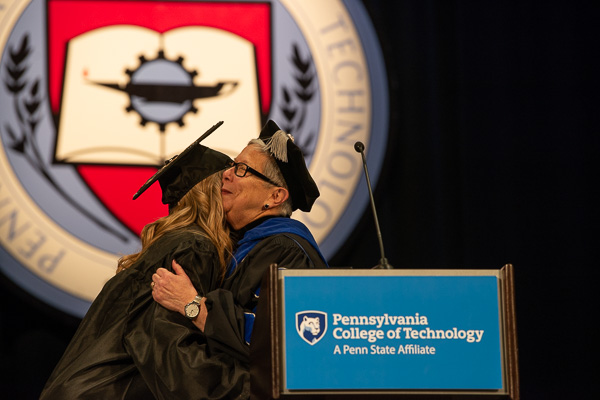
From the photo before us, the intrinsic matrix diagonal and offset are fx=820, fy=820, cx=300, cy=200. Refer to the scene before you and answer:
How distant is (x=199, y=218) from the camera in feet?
9.17

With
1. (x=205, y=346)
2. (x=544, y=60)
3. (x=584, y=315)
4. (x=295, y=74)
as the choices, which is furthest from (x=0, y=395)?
(x=544, y=60)

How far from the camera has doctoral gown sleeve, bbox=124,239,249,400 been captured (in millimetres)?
2291

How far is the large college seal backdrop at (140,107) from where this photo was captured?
3836 mm

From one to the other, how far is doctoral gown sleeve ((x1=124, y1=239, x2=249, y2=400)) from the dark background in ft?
4.90

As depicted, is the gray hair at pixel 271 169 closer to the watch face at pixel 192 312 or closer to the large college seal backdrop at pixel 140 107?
the watch face at pixel 192 312

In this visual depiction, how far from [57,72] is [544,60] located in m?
2.49

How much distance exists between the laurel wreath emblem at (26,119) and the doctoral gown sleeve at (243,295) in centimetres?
144

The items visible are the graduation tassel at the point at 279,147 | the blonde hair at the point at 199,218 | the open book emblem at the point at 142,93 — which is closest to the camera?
the blonde hair at the point at 199,218

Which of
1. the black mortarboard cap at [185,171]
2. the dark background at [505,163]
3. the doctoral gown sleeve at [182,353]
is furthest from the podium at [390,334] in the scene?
the dark background at [505,163]

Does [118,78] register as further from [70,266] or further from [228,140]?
[70,266]

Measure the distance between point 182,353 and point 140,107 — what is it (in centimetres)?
192

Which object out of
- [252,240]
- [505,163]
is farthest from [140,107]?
[505,163]

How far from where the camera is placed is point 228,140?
4.02 m

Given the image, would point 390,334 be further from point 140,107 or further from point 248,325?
point 140,107
